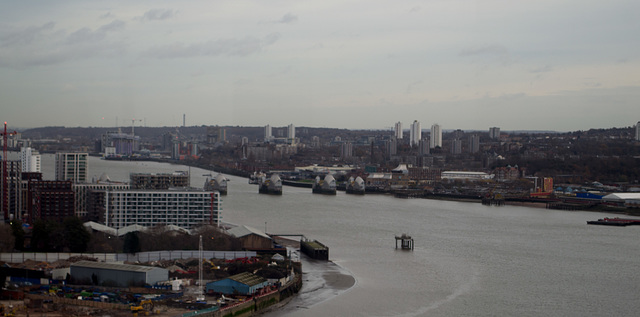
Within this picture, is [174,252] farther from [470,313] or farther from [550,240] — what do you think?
[550,240]

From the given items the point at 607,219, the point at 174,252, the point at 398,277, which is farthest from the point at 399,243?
the point at 607,219

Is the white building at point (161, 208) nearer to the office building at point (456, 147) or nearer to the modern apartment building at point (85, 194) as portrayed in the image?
the modern apartment building at point (85, 194)

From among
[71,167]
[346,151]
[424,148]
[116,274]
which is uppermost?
[424,148]

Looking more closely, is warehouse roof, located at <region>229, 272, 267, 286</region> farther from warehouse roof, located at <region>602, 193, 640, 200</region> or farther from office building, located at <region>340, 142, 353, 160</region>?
office building, located at <region>340, 142, 353, 160</region>

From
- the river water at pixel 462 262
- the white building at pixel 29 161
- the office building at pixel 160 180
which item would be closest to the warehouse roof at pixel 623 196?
the river water at pixel 462 262

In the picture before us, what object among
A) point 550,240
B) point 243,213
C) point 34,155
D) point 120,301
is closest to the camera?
point 120,301

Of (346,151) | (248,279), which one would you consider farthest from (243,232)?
(346,151)

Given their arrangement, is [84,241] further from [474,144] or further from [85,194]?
[474,144]
